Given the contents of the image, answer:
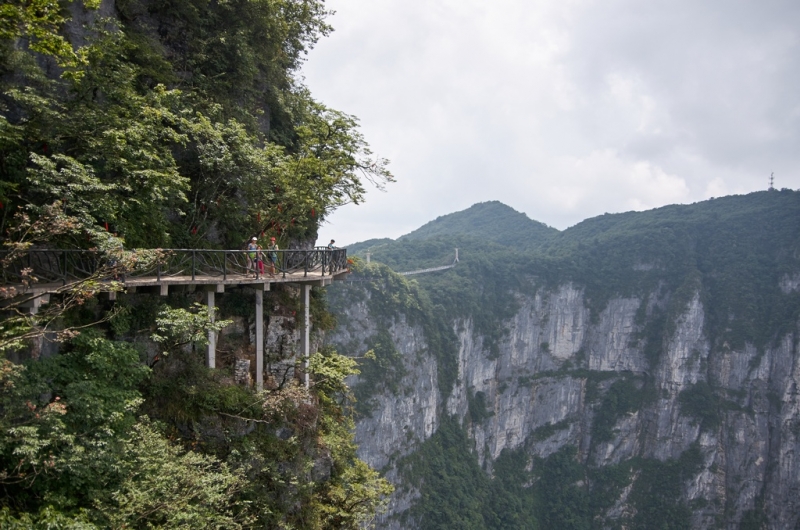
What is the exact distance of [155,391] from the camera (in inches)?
320

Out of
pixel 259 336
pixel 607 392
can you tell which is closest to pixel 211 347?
pixel 259 336

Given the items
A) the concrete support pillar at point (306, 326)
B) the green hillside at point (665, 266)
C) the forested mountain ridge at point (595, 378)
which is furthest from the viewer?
the green hillside at point (665, 266)

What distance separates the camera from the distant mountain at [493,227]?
107 metres

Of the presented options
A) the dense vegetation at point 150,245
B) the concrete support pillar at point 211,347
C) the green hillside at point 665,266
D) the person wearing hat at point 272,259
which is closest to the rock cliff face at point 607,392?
the green hillside at point 665,266

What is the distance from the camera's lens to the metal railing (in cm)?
654

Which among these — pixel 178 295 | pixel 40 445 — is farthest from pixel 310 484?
pixel 40 445

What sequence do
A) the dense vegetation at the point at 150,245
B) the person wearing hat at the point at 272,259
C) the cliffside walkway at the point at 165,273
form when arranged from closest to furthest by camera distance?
the dense vegetation at the point at 150,245, the cliffside walkway at the point at 165,273, the person wearing hat at the point at 272,259

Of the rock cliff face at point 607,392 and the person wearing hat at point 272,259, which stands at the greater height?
the person wearing hat at point 272,259

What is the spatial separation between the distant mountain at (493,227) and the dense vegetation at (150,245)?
3670 inches

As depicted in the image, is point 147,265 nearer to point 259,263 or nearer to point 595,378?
point 259,263

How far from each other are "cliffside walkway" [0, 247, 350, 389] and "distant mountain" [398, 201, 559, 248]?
308ft

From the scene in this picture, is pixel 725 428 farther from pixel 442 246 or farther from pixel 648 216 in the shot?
pixel 442 246

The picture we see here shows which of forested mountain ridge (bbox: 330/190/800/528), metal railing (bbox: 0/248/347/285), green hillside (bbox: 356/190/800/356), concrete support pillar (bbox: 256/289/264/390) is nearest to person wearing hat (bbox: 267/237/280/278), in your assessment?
metal railing (bbox: 0/248/347/285)

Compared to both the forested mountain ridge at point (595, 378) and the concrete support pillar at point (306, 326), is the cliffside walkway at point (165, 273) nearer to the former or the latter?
the concrete support pillar at point (306, 326)
